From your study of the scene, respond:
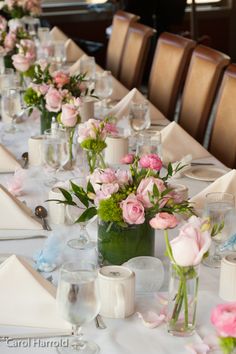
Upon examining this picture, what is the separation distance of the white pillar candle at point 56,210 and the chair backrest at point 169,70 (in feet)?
6.42

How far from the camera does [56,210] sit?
226 cm

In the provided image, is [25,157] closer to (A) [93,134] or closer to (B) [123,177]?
(A) [93,134]

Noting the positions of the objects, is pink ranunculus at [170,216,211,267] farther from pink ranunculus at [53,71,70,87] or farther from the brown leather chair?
the brown leather chair

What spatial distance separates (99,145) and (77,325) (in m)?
0.90

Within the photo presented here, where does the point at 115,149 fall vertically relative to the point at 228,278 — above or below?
below

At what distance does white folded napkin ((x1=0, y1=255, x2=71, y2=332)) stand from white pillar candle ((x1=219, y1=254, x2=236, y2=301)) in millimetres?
386

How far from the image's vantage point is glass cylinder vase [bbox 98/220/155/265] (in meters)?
1.92

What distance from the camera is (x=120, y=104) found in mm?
3590

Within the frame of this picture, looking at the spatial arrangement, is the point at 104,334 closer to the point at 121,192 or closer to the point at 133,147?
the point at 121,192

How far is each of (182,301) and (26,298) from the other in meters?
0.35

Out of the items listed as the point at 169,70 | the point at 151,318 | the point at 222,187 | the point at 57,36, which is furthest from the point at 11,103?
the point at 57,36

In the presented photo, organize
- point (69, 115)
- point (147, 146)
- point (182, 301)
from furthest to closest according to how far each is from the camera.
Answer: point (69, 115), point (147, 146), point (182, 301)

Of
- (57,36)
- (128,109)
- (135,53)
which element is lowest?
(57,36)

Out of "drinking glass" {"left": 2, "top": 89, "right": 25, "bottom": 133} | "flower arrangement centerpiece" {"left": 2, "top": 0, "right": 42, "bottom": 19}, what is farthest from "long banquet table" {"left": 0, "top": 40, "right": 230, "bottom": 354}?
"flower arrangement centerpiece" {"left": 2, "top": 0, "right": 42, "bottom": 19}
